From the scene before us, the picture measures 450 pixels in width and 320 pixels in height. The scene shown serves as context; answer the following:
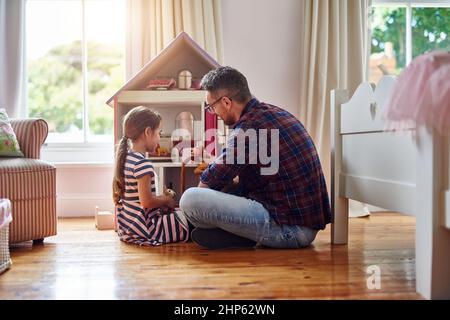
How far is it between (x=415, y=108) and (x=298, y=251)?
2.98 feet

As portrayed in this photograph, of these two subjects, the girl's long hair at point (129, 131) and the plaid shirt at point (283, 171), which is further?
the girl's long hair at point (129, 131)

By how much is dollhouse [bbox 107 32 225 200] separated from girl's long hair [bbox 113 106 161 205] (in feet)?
1.31

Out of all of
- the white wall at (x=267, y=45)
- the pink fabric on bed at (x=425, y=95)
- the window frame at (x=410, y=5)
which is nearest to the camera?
the pink fabric on bed at (x=425, y=95)

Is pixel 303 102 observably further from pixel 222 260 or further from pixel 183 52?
pixel 222 260

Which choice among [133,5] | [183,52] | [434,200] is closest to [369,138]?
[434,200]

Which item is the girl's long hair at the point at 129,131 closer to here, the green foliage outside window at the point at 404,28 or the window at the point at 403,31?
the window at the point at 403,31

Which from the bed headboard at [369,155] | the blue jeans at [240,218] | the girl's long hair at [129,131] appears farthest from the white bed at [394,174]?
the girl's long hair at [129,131]

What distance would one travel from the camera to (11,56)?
3.37 m

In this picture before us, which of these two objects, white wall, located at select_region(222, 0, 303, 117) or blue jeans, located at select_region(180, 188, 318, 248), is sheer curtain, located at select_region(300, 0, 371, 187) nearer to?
white wall, located at select_region(222, 0, 303, 117)

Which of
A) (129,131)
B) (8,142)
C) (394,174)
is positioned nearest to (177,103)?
(129,131)

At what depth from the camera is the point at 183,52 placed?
299 cm

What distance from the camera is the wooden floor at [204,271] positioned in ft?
4.74

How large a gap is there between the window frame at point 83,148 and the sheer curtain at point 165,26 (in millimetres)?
447

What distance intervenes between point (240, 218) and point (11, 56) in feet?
7.24
